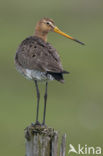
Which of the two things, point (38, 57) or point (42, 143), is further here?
point (38, 57)

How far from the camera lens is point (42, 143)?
7441 millimetres

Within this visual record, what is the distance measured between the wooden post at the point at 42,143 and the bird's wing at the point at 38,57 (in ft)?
4.20

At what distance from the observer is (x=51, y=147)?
7.42m

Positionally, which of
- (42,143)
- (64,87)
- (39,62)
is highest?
(64,87)

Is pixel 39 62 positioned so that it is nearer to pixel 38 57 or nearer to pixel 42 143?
pixel 38 57

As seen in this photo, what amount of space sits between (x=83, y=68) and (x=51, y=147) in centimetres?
1342

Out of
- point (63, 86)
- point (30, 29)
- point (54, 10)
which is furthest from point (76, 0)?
point (63, 86)

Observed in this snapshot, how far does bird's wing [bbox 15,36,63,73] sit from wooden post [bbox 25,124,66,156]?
50.3 inches

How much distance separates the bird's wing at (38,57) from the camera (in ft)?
29.1

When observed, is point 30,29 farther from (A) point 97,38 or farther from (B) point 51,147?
(B) point 51,147

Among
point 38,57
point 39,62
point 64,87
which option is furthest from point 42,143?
point 64,87

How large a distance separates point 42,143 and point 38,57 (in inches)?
73.0

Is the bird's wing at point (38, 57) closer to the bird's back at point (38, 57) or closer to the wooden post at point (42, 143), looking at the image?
the bird's back at point (38, 57)

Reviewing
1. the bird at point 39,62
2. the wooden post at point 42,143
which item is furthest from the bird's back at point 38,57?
the wooden post at point 42,143
